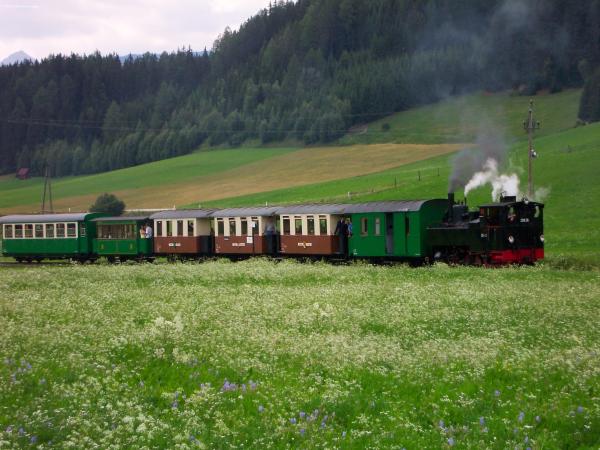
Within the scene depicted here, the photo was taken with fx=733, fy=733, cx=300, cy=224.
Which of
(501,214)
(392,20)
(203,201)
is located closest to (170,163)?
(203,201)

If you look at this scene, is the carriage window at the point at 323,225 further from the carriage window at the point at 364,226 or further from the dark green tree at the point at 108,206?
the dark green tree at the point at 108,206

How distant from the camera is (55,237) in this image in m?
54.0

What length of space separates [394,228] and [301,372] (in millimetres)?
25867

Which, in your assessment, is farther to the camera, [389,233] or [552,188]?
[552,188]

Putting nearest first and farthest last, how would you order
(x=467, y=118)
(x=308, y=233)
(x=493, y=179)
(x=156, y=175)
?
(x=308, y=233) < (x=493, y=179) < (x=467, y=118) < (x=156, y=175)

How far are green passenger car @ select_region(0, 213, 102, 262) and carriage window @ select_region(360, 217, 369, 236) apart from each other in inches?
912

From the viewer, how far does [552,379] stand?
1212 centimetres

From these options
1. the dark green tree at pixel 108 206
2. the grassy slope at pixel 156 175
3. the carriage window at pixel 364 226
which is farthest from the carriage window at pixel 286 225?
the grassy slope at pixel 156 175

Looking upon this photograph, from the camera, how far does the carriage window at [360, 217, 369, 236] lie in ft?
130

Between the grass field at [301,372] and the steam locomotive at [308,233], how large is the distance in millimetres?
12474

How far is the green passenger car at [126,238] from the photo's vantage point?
170 feet

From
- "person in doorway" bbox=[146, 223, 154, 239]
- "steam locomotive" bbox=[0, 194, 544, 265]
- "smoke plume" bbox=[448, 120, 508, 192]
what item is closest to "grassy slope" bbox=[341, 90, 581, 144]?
"smoke plume" bbox=[448, 120, 508, 192]

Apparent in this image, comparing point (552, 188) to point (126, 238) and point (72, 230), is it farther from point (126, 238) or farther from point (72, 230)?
point (72, 230)

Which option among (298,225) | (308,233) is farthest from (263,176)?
(308,233)
